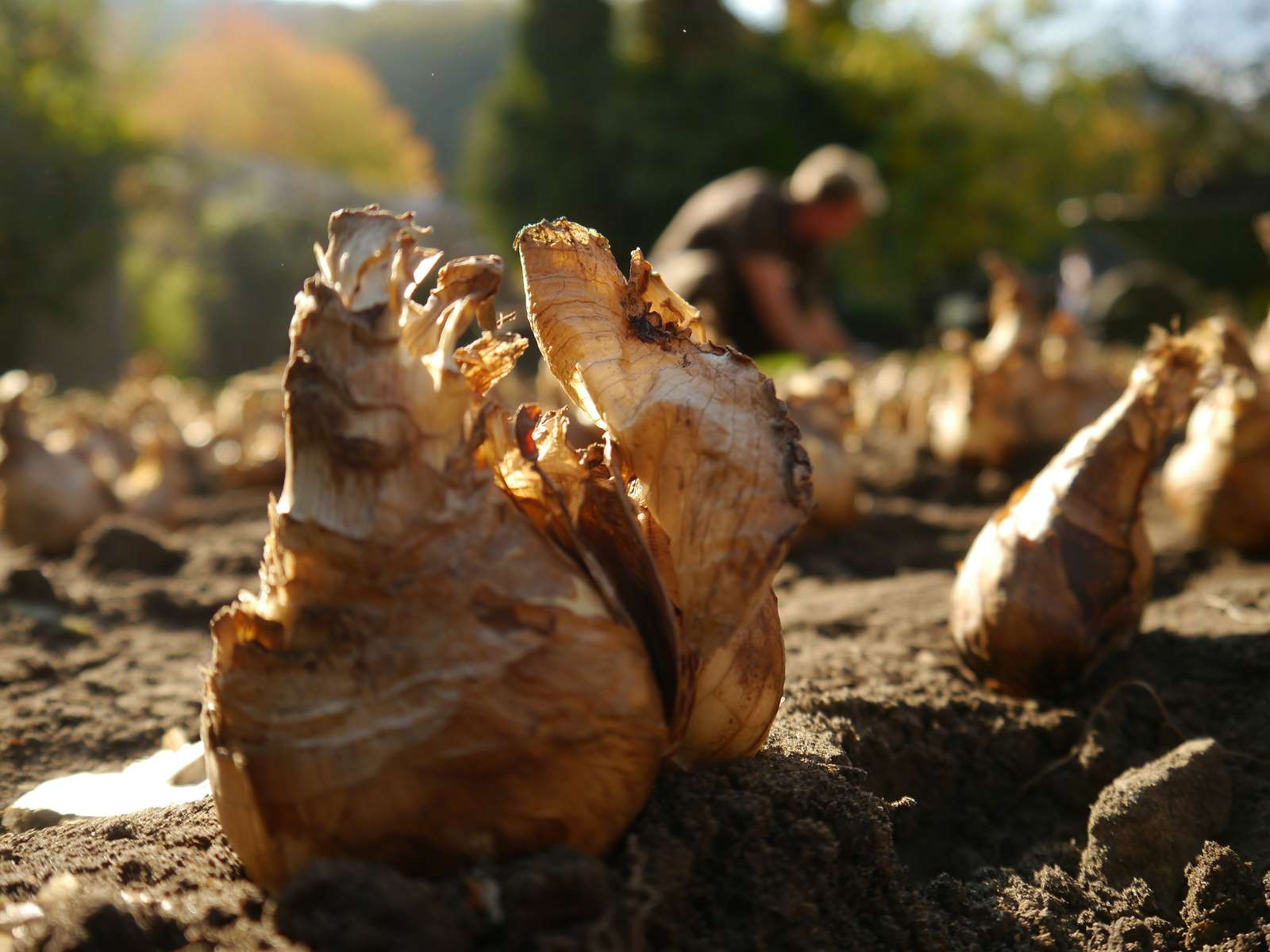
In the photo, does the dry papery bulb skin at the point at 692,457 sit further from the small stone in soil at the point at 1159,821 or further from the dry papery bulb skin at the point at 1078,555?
the dry papery bulb skin at the point at 1078,555

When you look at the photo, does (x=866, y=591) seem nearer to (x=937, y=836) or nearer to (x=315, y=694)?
(x=937, y=836)

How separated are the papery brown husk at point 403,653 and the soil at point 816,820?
8cm

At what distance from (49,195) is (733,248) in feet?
44.8

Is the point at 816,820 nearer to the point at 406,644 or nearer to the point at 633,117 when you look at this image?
the point at 406,644

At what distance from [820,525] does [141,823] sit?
2890 mm

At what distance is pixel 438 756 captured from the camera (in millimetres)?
1229

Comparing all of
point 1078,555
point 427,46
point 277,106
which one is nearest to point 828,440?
point 1078,555

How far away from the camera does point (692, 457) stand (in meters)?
1.47

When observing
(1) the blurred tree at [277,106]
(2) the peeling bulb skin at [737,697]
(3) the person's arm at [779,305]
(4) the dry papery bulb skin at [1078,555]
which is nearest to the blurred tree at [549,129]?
(3) the person's arm at [779,305]

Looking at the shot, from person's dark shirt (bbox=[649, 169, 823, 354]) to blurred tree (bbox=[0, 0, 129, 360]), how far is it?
41.6 feet

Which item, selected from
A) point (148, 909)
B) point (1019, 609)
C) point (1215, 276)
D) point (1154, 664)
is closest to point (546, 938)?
point (148, 909)

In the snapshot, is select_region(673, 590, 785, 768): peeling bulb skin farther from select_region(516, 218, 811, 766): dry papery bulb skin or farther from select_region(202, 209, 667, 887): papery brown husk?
select_region(202, 209, 667, 887): papery brown husk

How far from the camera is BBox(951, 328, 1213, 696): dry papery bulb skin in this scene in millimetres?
2232

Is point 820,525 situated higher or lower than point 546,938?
higher
